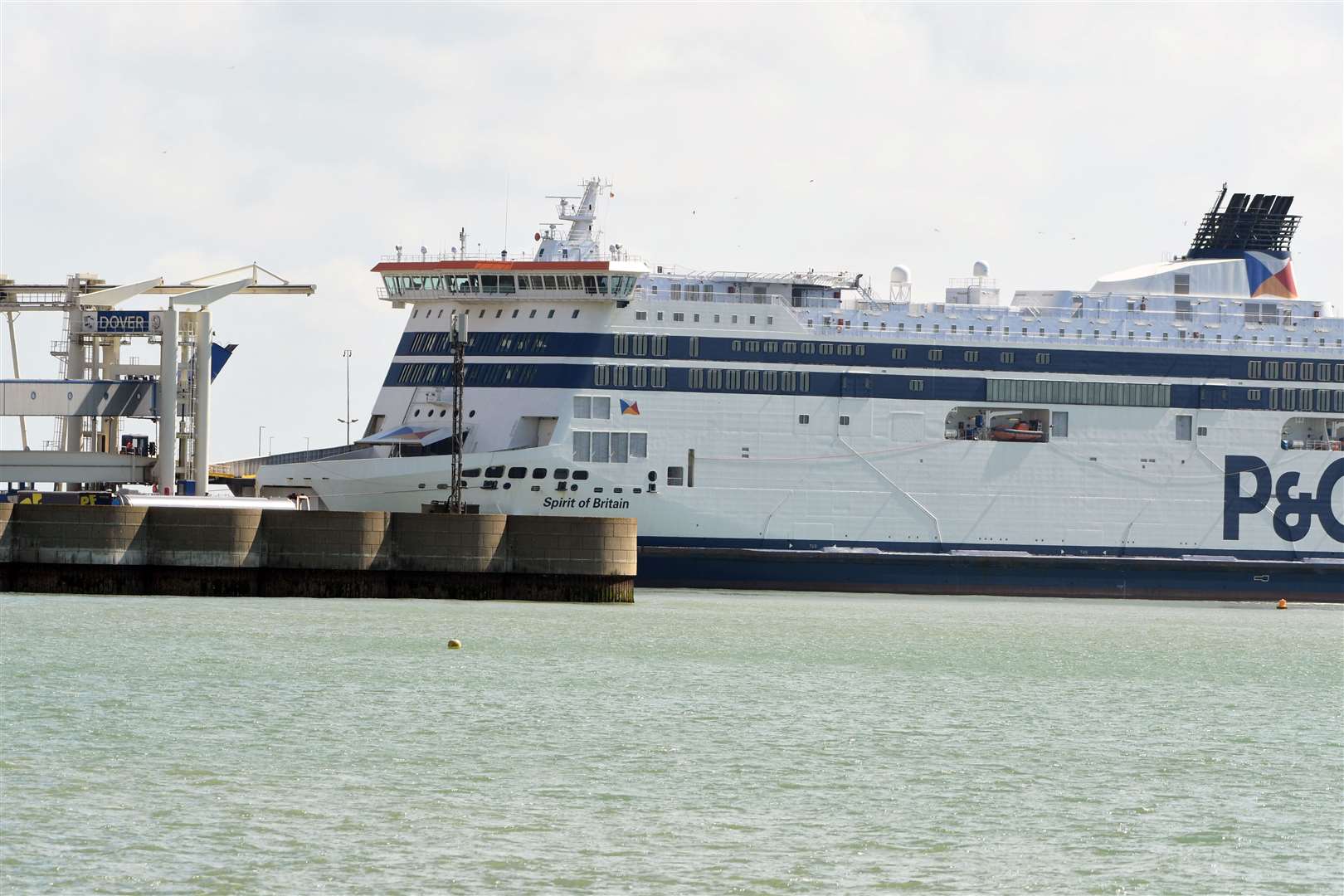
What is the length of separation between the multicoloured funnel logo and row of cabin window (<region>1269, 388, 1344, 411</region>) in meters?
3.31

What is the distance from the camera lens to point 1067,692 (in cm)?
2775

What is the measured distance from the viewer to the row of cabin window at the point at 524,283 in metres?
46.7

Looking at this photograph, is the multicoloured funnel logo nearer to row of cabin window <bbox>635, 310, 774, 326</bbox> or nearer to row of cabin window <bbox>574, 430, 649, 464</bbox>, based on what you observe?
row of cabin window <bbox>635, 310, 774, 326</bbox>

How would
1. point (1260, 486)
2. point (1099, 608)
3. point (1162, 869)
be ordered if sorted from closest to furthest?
point (1162, 869) → point (1099, 608) → point (1260, 486)

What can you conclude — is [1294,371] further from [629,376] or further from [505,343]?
[505,343]

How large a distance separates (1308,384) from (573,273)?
1984 cm

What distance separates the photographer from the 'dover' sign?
45.1 metres

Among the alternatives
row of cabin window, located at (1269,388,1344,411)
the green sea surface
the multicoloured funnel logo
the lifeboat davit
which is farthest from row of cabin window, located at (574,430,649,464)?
the multicoloured funnel logo

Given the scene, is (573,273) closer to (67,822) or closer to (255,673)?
(255,673)

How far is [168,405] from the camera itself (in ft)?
144

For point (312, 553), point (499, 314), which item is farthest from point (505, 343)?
point (312, 553)

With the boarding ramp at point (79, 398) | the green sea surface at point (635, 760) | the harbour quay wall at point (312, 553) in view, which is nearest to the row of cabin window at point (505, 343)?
the boarding ramp at point (79, 398)

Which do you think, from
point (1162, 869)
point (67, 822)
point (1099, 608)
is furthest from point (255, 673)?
point (1099, 608)

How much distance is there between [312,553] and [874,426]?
15742 millimetres
